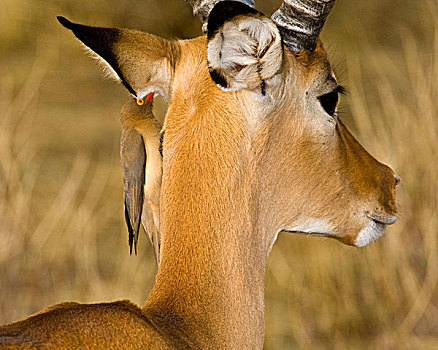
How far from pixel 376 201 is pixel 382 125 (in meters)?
3.18

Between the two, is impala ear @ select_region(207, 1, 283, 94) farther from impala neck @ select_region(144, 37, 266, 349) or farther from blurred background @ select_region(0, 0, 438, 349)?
blurred background @ select_region(0, 0, 438, 349)

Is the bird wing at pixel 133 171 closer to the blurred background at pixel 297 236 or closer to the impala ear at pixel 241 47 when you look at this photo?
the blurred background at pixel 297 236

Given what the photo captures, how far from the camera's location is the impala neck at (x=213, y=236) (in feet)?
6.20

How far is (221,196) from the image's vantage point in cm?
193

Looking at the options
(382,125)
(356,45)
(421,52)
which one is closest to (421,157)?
(382,125)

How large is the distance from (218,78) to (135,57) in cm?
39

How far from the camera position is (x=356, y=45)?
6.25 m

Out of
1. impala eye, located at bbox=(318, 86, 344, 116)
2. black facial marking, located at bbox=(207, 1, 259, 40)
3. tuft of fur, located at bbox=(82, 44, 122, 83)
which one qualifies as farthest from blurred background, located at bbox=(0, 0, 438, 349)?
black facial marking, located at bbox=(207, 1, 259, 40)

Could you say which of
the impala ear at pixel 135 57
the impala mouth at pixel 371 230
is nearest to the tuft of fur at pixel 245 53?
the impala ear at pixel 135 57

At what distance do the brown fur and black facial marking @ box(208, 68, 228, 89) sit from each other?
9cm

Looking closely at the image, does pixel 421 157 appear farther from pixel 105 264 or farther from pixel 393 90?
pixel 105 264

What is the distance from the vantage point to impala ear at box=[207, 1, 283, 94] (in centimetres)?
166

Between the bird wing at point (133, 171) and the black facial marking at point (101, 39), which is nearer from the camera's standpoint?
the black facial marking at point (101, 39)

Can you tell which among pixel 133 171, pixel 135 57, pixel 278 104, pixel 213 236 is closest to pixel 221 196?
pixel 213 236
